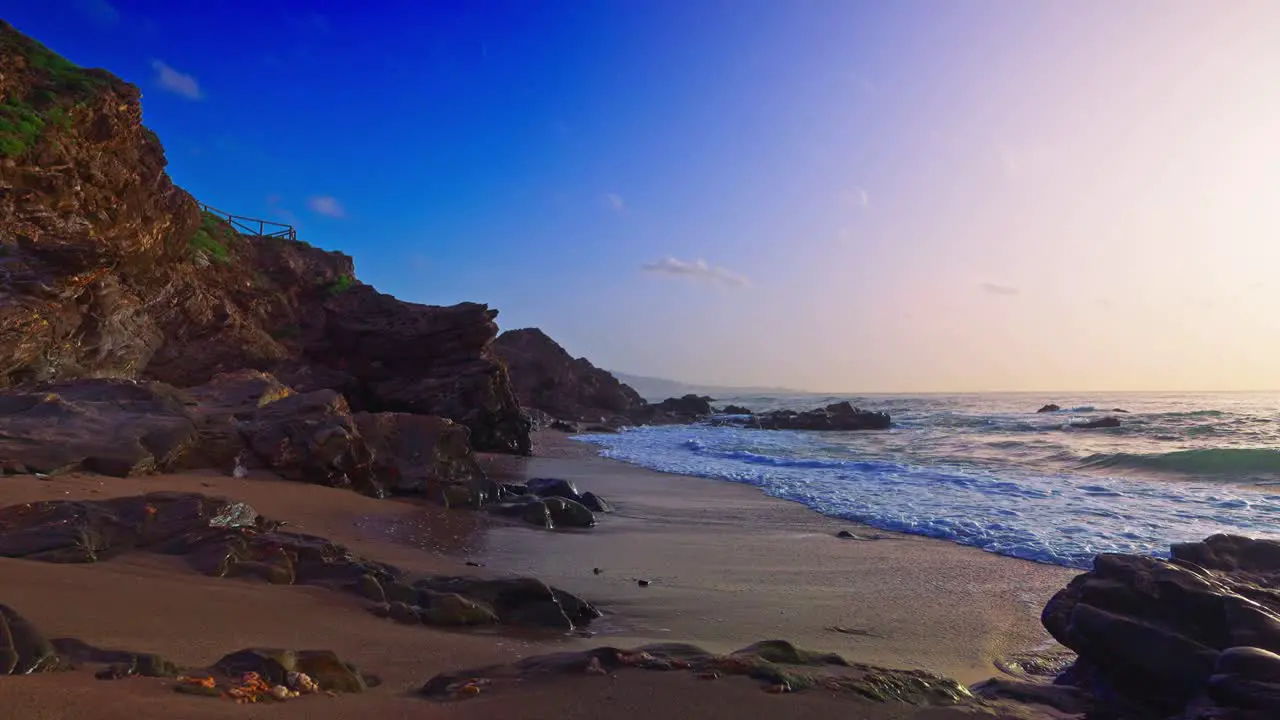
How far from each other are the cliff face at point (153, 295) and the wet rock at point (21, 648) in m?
11.7

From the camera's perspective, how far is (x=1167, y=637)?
4281mm

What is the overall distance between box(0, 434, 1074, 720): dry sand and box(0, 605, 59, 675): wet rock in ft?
0.49

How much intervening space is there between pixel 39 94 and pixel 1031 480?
82.6 feet

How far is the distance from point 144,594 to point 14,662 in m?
1.68

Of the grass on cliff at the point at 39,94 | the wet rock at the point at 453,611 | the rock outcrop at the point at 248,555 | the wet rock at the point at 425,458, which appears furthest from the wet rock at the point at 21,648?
the grass on cliff at the point at 39,94

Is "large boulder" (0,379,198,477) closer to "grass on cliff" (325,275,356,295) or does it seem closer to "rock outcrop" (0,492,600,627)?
"rock outcrop" (0,492,600,627)

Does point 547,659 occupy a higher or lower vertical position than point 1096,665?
higher

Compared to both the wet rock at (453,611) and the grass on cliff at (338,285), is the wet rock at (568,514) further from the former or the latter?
the grass on cliff at (338,285)

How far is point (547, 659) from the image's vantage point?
4.07 m

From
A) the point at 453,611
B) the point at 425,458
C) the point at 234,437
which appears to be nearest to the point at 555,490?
the point at 425,458

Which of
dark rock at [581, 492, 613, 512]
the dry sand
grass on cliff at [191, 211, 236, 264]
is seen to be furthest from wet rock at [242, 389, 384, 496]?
grass on cliff at [191, 211, 236, 264]

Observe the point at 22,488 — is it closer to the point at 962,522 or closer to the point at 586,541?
the point at 586,541

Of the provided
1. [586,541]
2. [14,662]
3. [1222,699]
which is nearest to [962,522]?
[586,541]

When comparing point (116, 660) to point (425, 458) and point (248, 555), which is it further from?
point (425, 458)
